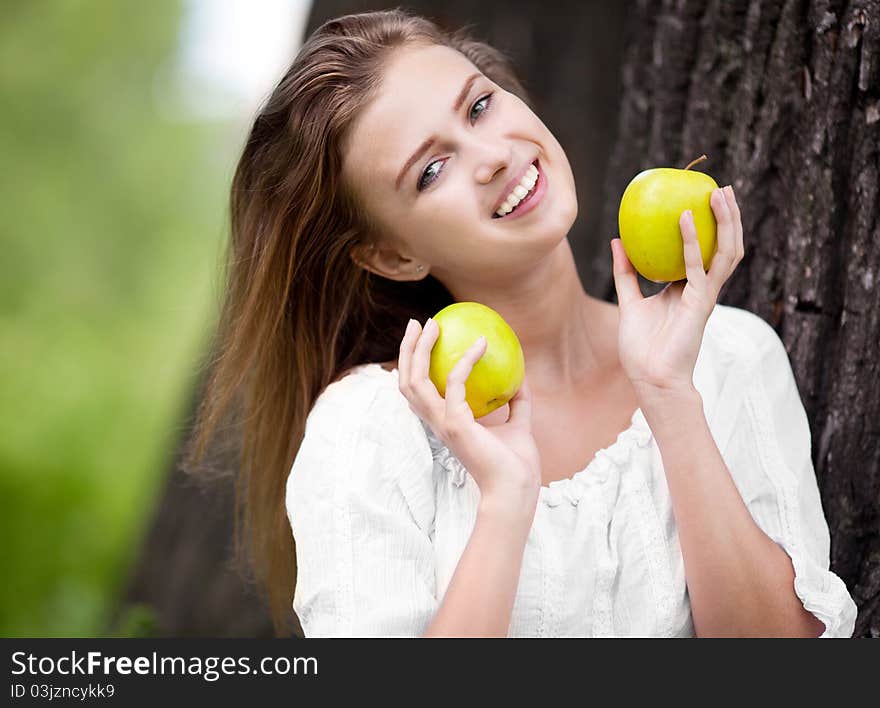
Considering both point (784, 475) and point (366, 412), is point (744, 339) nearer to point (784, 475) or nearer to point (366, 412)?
point (784, 475)

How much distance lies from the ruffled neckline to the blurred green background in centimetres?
398

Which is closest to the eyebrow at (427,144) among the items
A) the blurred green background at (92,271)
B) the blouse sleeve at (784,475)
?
the blouse sleeve at (784,475)

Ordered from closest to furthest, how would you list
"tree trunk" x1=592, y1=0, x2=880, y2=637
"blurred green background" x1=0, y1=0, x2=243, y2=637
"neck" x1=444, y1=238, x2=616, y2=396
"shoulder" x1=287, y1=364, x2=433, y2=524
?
"shoulder" x1=287, y1=364, x2=433, y2=524, "tree trunk" x1=592, y1=0, x2=880, y2=637, "neck" x1=444, y1=238, x2=616, y2=396, "blurred green background" x1=0, y1=0, x2=243, y2=637

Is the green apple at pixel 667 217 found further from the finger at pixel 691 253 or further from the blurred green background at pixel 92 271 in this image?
the blurred green background at pixel 92 271

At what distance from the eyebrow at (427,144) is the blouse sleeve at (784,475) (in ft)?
2.77

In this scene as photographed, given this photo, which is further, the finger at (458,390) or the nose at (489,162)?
the nose at (489,162)

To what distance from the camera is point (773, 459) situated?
7.50ft

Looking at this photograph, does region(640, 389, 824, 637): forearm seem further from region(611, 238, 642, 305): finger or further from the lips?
the lips

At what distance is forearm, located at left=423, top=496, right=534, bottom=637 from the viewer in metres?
1.92

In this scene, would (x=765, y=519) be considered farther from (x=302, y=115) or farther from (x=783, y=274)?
(x=302, y=115)

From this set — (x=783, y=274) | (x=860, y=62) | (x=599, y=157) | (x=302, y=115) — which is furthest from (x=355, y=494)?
(x=599, y=157)

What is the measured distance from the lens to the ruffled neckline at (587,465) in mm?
2203

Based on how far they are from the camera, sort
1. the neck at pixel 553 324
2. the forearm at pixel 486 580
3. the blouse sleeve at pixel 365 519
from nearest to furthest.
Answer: the forearm at pixel 486 580, the blouse sleeve at pixel 365 519, the neck at pixel 553 324

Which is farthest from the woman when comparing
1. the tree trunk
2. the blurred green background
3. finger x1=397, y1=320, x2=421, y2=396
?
the blurred green background
